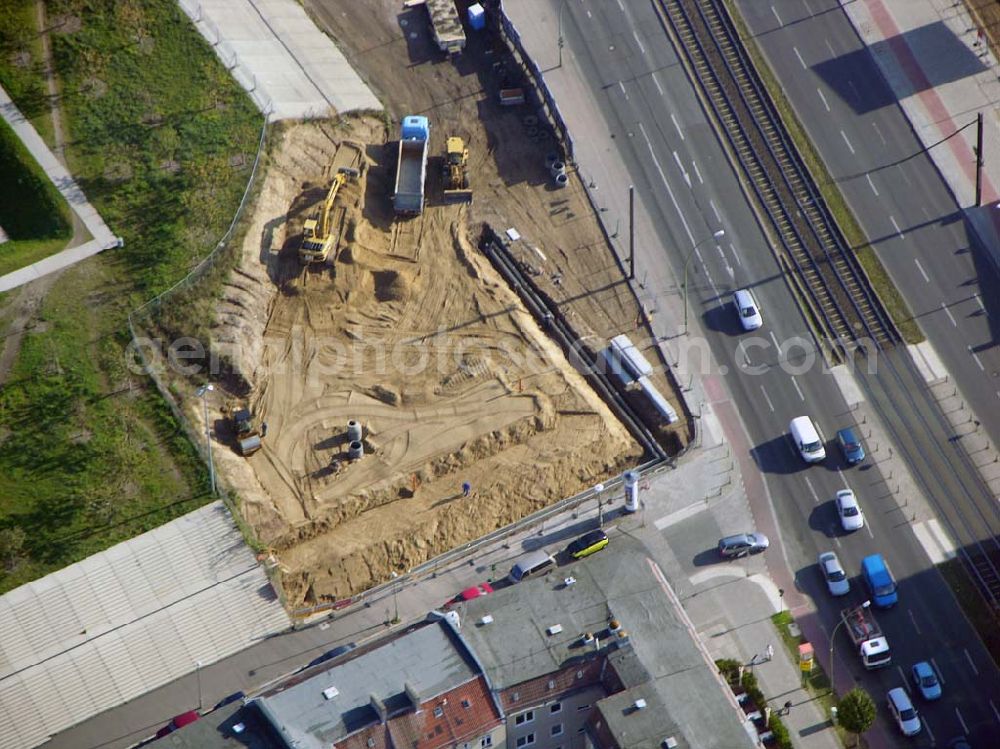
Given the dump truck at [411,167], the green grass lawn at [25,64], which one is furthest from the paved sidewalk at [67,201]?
the dump truck at [411,167]

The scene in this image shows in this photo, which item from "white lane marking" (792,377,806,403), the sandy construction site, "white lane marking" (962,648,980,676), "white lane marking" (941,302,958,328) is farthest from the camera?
"white lane marking" (941,302,958,328)

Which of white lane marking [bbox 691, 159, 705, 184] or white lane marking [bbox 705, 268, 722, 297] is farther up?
white lane marking [bbox 691, 159, 705, 184]

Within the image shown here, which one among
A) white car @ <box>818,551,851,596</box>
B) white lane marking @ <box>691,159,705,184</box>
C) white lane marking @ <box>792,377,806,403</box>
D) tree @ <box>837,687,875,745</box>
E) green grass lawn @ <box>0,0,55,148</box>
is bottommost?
tree @ <box>837,687,875,745</box>

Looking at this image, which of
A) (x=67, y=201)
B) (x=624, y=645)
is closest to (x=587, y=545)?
(x=624, y=645)

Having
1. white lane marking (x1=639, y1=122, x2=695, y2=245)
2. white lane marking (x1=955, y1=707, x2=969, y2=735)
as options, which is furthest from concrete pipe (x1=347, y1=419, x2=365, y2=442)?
white lane marking (x1=955, y1=707, x2=969, y2=735)

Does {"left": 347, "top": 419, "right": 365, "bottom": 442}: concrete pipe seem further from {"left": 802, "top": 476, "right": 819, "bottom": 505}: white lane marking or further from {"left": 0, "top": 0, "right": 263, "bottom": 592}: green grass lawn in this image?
{"left": 802, "top": 476, "right": 819, "bottom": 505}: white lane marking

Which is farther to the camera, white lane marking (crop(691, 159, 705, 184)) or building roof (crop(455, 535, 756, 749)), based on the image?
white lane marking (crop(691, 159, 705, 184))
